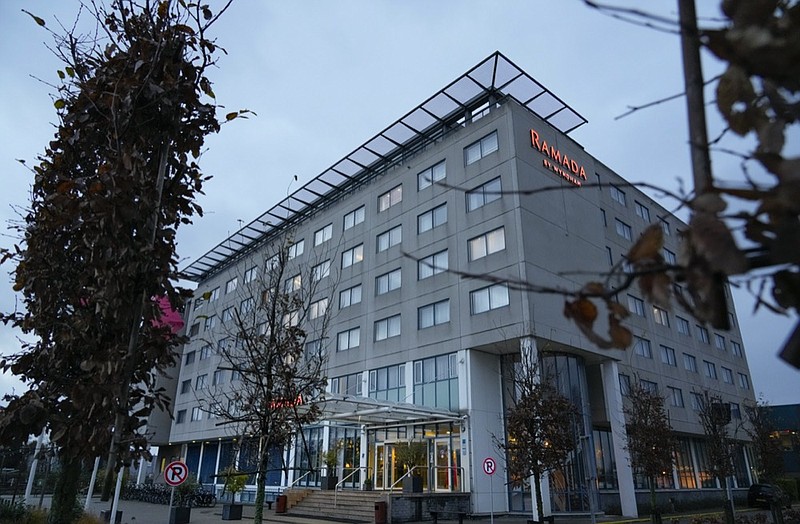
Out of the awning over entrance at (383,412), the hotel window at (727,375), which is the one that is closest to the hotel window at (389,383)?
the awning over entrance at (383,412)

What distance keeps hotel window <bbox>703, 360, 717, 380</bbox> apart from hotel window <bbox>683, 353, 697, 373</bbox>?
2126 millimetres

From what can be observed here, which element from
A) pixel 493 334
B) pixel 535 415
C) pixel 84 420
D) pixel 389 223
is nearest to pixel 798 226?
pixel 84 420

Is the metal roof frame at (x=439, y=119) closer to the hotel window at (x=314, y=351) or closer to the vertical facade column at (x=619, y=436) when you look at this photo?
the hotel window at (x=314, y=351)

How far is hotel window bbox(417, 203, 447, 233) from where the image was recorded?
29.5m

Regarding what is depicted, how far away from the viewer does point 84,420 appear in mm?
4535

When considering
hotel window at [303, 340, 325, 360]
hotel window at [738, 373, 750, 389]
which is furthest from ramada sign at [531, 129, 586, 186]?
hotel window at [738, 373, 750, 389]

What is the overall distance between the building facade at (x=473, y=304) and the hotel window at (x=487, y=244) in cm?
7

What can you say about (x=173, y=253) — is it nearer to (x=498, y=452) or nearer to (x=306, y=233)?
(x=498, y=452)

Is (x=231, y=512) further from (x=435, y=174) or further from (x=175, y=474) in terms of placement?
(x=435, y=174)

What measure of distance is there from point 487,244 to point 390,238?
8.09 meters

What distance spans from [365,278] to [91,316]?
2873 cm

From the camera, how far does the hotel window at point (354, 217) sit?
36.0 metres

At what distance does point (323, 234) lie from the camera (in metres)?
38.9

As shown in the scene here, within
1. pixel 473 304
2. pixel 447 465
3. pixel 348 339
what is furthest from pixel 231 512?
pixel 473 304
